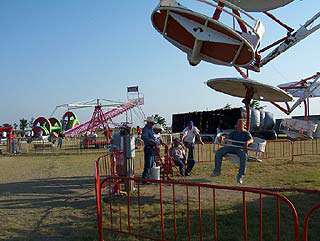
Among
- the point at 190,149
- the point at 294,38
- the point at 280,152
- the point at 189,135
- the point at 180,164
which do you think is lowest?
the point at 280,152

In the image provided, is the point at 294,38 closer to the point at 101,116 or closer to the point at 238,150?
the point at 238,150

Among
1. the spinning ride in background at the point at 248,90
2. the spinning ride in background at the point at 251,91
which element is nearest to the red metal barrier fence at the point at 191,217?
the spinning ride in background at the point at 251,91

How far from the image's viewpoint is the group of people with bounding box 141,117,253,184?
11.0 meters

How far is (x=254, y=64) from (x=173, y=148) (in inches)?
134

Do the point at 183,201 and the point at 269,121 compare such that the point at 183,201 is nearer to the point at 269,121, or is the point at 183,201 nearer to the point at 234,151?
the point at 234,151

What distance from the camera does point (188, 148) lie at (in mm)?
14219

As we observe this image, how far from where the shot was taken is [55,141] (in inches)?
1697

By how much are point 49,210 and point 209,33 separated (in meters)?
5.57

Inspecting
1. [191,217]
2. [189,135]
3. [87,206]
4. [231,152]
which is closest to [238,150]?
[231,152]

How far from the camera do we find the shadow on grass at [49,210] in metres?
7.06

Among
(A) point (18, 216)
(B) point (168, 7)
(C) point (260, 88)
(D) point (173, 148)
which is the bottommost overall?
(A) point (18, 216)

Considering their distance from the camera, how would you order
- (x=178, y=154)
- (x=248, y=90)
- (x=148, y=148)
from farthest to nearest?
(x=178, y=154) < (x=248, y=90) < (x=148, y=148)

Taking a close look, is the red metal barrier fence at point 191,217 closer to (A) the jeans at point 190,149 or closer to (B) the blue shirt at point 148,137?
(B) the blue shirt at point 148,137

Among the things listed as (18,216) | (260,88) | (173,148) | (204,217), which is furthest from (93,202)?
(260,88)
